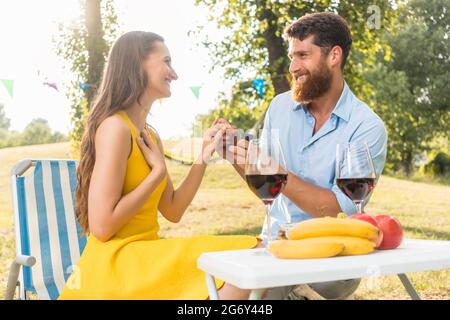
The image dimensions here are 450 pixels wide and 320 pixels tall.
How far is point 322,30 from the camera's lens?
2682 mm

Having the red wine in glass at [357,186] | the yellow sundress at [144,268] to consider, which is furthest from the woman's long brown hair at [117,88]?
the red wine in glass at [357,186]

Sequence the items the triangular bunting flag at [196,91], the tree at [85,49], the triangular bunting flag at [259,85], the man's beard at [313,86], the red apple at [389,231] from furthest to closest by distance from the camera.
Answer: the triangular bunting flag at [259,85], the triangular bunting flag at [196,91], the tree at [85,49], the man's beard at [313,86], the red apple at [389,231]

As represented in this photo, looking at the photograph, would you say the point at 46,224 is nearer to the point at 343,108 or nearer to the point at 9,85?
the point at 343,108

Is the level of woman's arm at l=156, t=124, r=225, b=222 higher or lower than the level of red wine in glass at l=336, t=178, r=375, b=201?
lower

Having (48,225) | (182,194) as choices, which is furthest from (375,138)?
(48,225)

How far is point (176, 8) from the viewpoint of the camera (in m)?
9.33

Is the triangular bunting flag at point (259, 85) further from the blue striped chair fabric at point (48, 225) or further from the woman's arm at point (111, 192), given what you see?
the woman's arm at point (111, 192)

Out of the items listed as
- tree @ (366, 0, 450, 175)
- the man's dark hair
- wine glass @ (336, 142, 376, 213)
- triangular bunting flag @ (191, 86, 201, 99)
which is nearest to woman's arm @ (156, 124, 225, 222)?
wine glass @ (336, 142, 376, 213)

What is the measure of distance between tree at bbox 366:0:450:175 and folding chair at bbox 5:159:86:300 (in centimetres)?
1436

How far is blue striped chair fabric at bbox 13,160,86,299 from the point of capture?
2.81 m

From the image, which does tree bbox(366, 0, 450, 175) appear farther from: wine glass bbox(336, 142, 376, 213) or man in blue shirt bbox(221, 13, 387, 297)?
wine glass bbox(336, 142, 376, 213)

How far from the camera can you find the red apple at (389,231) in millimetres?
1607

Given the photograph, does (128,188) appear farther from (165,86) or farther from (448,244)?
(448,244)

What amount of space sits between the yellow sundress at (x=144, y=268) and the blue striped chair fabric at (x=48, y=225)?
914 mm
